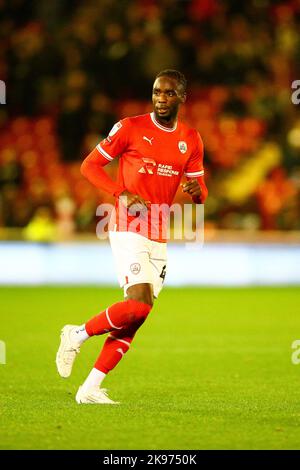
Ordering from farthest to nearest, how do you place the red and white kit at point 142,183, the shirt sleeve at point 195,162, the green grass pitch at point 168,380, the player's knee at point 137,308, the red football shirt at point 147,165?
the shirt sleeve at point 195,162 → the red football shirt at point 147,165 → the red and white kit at point 142,183 → the player's knee at point 137,308 → the green grass pitch at point 168,380

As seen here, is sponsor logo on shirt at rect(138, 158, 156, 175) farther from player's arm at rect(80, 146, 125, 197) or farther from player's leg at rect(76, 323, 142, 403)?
player's leg at rect(76, 323, 142, 403)

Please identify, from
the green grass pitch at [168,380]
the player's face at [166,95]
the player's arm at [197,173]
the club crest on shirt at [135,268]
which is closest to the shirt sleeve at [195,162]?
the player's arm at [197,173]

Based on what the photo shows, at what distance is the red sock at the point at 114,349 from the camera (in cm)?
729

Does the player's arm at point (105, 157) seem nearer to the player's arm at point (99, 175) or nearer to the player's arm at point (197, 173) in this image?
the player's arm at point (99, 175)

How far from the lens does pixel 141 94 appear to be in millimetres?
22938

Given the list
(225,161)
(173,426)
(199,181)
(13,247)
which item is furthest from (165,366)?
(225,161)

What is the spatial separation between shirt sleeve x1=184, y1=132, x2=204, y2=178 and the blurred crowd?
486 inches

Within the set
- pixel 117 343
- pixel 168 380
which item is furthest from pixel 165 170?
pixel 168 380

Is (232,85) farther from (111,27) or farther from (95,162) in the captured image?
(95,162)

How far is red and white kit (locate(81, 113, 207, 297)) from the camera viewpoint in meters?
7.24

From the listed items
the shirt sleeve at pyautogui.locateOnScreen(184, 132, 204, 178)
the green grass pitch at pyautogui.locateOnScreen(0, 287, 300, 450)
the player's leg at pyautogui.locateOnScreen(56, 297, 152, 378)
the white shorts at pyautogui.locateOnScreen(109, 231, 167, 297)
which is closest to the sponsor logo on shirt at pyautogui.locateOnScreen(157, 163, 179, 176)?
the shirt sleeve at pyautogui.locateOnScreen(184, 132, 204, 178)

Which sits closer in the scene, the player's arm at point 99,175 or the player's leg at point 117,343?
the player's leg at point 117,343

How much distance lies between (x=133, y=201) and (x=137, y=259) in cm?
41

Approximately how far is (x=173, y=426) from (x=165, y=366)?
339cm
